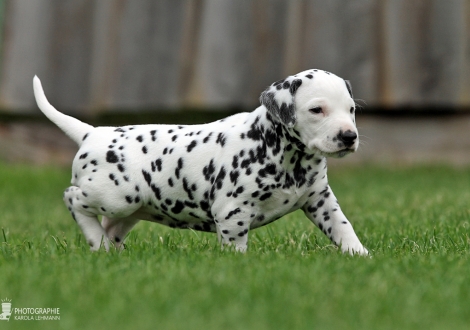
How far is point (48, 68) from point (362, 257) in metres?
7.76

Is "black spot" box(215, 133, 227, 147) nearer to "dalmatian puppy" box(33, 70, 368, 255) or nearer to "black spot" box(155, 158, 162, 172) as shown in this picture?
"dalmatian puppy" box(33, 70, 368, 255)

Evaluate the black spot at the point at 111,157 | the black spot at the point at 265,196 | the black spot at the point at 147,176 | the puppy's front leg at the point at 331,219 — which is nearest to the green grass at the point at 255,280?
the puppy's front leg at the point at 331,219

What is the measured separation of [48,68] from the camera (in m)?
11.1

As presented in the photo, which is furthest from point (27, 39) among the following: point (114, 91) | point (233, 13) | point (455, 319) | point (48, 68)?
point (455, 319)

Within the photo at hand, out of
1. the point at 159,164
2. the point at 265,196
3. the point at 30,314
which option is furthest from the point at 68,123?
the point at 30,314

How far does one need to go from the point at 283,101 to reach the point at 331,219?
80cm

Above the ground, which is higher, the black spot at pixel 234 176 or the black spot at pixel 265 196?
the black spot at pixel 234 176

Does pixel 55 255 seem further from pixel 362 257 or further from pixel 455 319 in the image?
pixel 455 319

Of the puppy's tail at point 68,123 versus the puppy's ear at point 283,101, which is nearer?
the puppy's ear at point 283,101

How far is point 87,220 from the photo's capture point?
5055 millimetres

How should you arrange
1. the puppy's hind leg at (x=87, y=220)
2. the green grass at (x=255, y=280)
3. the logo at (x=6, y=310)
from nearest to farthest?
1. the green grass at (x=255, y=280)
2. the logo at (x=6, y=310)
3. the puppy's hind leg at (x=87, y=220)

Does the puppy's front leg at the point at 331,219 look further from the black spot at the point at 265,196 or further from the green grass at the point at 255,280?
the black spot at the point at 265,196

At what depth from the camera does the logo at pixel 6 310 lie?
135 inches

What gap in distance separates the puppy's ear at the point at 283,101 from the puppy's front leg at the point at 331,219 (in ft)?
1.78
